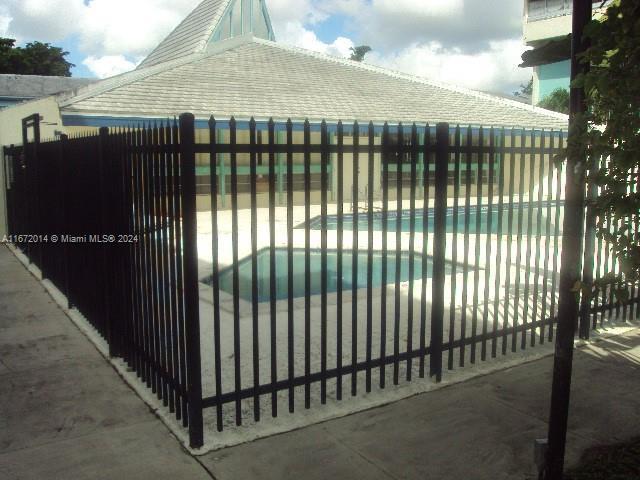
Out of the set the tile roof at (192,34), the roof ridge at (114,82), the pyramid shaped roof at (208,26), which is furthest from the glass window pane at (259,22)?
the roof ridge at (114,82)

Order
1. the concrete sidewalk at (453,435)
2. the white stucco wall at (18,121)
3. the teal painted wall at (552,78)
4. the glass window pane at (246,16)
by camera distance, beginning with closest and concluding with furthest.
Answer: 1. the concrete sidewalk at (453,435)
2. the white stucco wall at (18,121)
3. the glass window pane at (246,16)
4. the teal painted wall at (552,78)

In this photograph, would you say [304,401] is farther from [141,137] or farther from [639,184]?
[639,184]

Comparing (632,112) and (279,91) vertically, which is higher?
(279,91)

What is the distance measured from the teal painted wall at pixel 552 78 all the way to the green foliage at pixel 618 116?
3459cm

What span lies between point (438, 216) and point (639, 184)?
2165 mm

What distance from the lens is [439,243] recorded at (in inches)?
192

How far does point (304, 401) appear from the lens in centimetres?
455

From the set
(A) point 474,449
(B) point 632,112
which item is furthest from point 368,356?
Answer: (B) point 632,112

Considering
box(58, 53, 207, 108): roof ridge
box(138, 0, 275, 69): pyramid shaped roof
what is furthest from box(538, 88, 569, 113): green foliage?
box(58, 53, 207, 108): roof ridge

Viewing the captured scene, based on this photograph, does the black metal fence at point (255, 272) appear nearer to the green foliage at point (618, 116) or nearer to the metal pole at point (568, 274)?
the metal pole at point (568, 274)

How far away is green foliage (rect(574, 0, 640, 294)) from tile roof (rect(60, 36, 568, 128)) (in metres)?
11.8

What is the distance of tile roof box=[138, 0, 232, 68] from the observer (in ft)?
63.5

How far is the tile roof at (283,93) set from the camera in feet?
46.3

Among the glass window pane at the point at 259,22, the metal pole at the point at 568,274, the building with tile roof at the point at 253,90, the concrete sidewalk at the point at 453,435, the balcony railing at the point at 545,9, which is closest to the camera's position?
the metal pole at the point at 568,274
